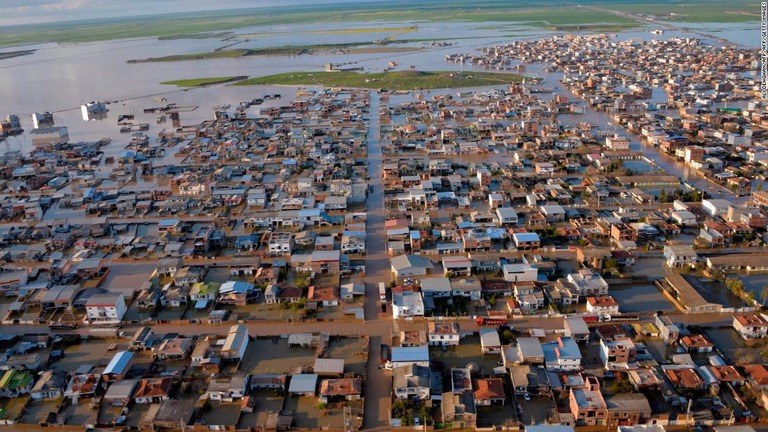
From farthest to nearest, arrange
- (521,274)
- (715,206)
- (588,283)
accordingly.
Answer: (715,206)
(521,274)
(588,283)

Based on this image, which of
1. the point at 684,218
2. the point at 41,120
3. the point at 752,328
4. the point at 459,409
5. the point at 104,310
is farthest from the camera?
the point at 41,120

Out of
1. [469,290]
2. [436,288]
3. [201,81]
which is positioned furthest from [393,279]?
[201,81]

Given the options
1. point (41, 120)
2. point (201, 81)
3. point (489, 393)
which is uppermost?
point (201, 81)

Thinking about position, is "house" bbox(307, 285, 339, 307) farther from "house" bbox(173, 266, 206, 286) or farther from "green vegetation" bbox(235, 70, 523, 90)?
"green vegetation" bbox(235, 70, 523, 90)

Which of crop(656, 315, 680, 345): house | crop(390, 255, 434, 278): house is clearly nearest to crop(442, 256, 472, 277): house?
crop(390, 255, 434, 278): house

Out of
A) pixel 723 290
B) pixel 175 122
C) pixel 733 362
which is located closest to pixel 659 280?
pixel 723 290

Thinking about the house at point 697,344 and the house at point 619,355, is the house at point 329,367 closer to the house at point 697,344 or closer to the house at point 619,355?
the house at point 619,355

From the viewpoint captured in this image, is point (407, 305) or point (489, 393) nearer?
point (489, 393)

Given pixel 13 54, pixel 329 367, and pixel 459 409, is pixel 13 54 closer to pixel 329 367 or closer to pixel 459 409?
pixel 329 367

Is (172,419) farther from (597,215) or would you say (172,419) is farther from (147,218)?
(597,215)
